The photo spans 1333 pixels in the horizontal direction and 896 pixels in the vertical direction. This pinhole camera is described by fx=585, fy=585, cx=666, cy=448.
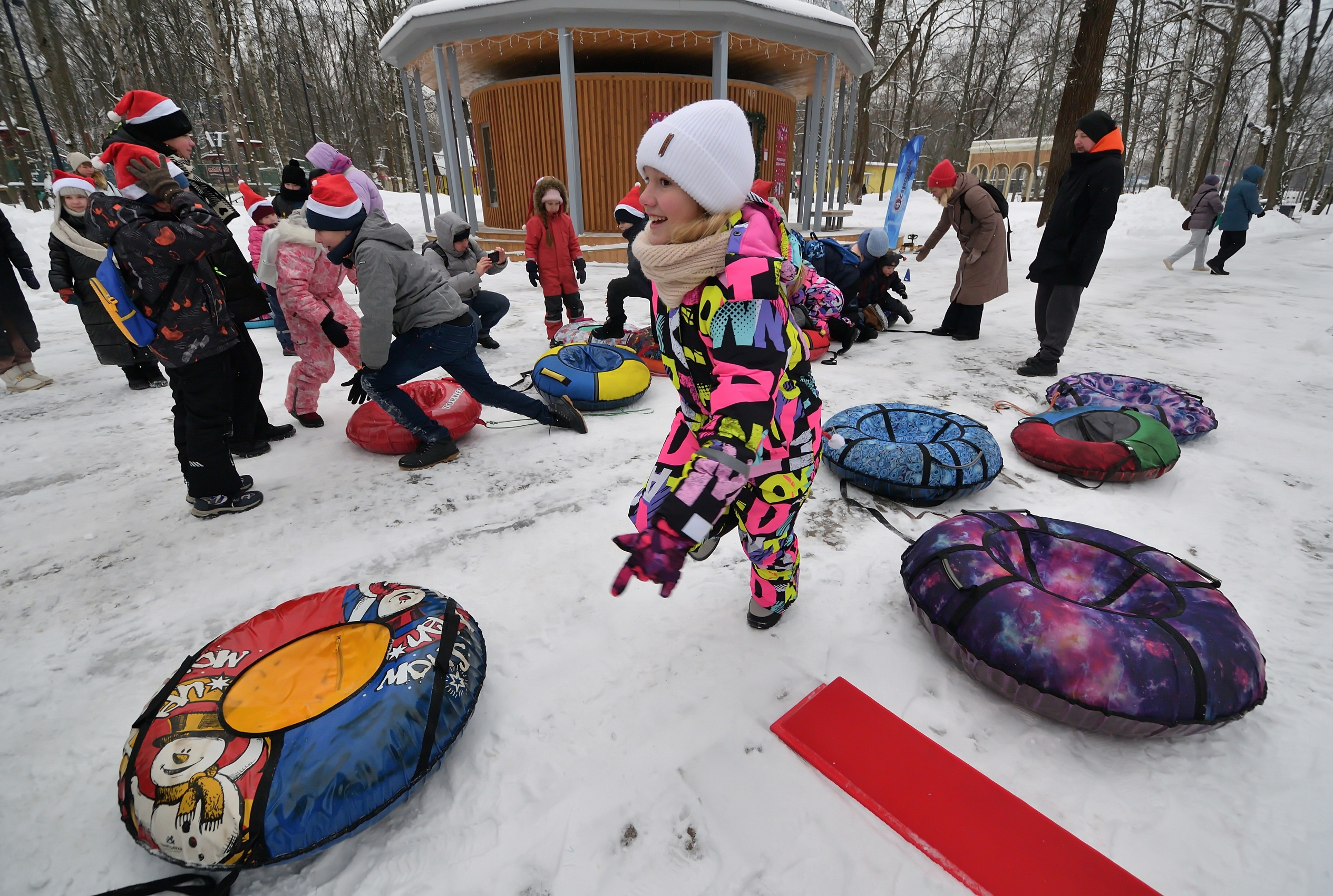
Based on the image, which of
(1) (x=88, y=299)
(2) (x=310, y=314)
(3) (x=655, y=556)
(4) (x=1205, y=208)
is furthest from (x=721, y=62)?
(3) (x=655, y=556)

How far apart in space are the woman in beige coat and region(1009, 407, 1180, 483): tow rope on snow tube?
2.70 meters

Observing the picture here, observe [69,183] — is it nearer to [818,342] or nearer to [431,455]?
[431,455]

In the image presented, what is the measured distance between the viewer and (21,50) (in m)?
10.1

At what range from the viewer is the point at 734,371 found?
1.50 metres

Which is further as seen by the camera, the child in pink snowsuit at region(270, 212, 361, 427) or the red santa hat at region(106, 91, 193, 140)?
the child in pink snowsuit at region(270, 212, 361, 427)

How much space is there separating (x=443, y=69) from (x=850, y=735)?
12119mm

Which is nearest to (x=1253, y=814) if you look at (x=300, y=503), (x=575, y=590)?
(x=575, y=590)

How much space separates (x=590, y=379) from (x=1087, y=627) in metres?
3.37

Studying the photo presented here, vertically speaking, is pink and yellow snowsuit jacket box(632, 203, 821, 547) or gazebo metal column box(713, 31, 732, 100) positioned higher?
gazebo metal column box(713, 31, 732, 100)

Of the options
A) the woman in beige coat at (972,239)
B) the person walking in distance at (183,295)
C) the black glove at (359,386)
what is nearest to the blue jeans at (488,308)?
the black glove at (359,386)

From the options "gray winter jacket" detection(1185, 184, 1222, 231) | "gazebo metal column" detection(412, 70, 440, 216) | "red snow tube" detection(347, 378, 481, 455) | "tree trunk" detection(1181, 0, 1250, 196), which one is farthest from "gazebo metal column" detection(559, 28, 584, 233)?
"tree trunk" detection(1181, 0, 1250, 196)

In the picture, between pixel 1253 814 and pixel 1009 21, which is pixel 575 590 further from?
pixel 1009 21

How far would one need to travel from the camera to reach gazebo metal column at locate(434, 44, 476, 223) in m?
10.1

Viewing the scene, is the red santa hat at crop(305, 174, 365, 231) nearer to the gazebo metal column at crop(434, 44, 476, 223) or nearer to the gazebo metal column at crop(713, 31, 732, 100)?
the gazebo metal column at crop(434, 44, 476, 223)
